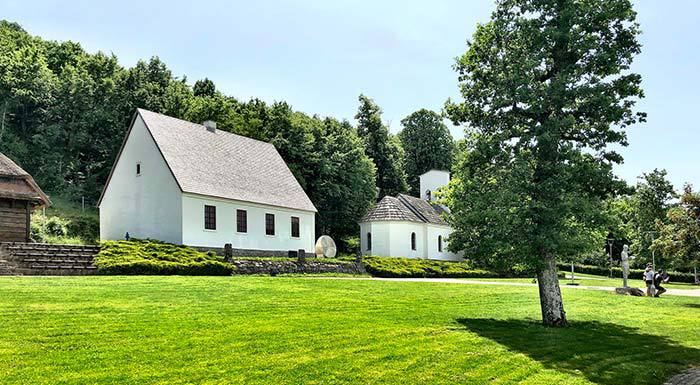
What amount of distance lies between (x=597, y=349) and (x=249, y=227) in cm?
2593

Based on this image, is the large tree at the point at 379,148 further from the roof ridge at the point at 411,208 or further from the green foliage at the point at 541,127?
the green foliage at the point at 541,127

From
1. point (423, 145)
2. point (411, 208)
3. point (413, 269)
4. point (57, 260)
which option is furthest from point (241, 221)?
point (423, 145)

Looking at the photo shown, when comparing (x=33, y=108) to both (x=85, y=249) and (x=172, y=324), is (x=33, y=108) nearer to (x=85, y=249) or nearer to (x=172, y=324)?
(x=85, y=249)

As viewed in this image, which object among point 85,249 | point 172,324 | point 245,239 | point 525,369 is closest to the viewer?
point 525,369

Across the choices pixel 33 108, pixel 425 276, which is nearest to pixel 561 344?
pixel 425 276

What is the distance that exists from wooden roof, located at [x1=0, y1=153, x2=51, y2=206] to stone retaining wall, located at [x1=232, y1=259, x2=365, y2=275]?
9094 mm

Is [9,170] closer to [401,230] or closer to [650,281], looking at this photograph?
[650,281]

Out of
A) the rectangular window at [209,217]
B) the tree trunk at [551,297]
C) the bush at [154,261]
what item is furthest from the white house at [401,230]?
the tree trunk at [551,297]

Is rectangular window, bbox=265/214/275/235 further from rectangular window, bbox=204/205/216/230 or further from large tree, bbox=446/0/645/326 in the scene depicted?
large tree, bbox=446/0/645/326

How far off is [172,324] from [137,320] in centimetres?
74

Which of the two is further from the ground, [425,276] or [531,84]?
[531,84]

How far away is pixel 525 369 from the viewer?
10125mm

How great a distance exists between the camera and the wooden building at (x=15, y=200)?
2558 cm

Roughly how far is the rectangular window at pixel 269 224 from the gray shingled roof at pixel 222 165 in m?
0.92
